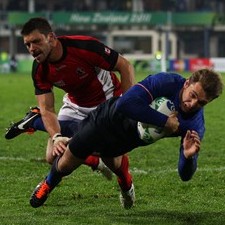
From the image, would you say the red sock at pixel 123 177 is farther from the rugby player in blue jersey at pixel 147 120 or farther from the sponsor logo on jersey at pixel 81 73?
the sponsor logo on jersey at pixel 81 73

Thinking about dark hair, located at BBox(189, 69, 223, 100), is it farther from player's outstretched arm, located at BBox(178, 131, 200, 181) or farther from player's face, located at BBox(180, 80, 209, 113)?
player's outstretched arm, located at BBox(178, 131, 200, 181)

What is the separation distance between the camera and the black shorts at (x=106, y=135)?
8.55 metres

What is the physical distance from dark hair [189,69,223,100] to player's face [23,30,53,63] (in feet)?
6.13

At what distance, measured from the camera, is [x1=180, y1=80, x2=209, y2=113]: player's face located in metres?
7.78

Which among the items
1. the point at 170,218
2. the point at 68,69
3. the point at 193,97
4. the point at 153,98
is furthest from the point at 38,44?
the point at 170,218

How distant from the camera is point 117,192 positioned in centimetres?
1062

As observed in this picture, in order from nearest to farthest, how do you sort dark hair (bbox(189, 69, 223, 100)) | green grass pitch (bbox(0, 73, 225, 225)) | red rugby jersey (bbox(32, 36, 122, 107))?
1. dark hair (bbox(189, 69, 223, 100))
2. green grass pitch (bbox(0, 73, 225, 225))
3. red rugby jersey (bbox(32, 36, 122, 107))

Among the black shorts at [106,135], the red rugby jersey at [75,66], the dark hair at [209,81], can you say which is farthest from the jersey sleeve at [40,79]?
the dark hair at [209,81]

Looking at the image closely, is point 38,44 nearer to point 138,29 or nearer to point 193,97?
point 193,97

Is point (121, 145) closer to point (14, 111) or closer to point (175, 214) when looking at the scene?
point (175, 214)

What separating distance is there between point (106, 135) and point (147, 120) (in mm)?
765

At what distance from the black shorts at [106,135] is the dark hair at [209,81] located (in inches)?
35.4

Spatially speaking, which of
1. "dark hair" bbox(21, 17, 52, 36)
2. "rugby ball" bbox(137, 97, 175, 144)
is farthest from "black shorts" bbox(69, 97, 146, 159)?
"dark hair" bbox(21, 17, 52, 36)

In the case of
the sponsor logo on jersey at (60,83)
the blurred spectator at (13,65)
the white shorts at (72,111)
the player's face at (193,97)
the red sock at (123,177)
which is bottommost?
the blurred spectator at (13,65)
